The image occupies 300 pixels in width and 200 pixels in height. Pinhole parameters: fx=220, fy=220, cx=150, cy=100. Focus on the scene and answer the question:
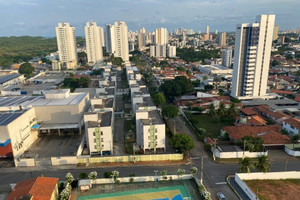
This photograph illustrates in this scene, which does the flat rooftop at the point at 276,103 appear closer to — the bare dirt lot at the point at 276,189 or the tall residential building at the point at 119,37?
the bare dirt lot at the point at 276,189

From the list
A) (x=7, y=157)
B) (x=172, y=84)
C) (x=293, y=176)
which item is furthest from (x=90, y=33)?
(x=293, y=176)

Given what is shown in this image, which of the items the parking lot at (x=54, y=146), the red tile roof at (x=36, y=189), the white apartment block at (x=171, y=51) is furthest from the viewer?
the white apartment block at (x=171, y=51)

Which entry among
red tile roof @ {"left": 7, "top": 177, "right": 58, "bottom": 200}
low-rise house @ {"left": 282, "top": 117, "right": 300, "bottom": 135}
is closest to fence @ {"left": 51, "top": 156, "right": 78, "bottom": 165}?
red tile roof @ {"left": 7, "top": 177, "right": 58, "bottom": 200}

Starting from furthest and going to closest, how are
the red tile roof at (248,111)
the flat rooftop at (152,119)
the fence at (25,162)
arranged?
the red tile roof at (248,111)
the flat rooftop at (152,119)
the fence at (25,162)

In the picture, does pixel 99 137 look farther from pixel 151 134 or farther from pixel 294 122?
pixel 294 122

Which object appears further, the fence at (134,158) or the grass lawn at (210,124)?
the grass lawn at (210,124)

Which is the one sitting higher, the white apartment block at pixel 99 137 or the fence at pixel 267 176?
the white apartment block at pixel 99 137

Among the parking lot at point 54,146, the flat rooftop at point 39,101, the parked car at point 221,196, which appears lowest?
the parked car at point 221,196

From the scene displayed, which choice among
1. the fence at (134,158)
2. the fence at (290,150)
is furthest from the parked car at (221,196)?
the fence at (290,150)
